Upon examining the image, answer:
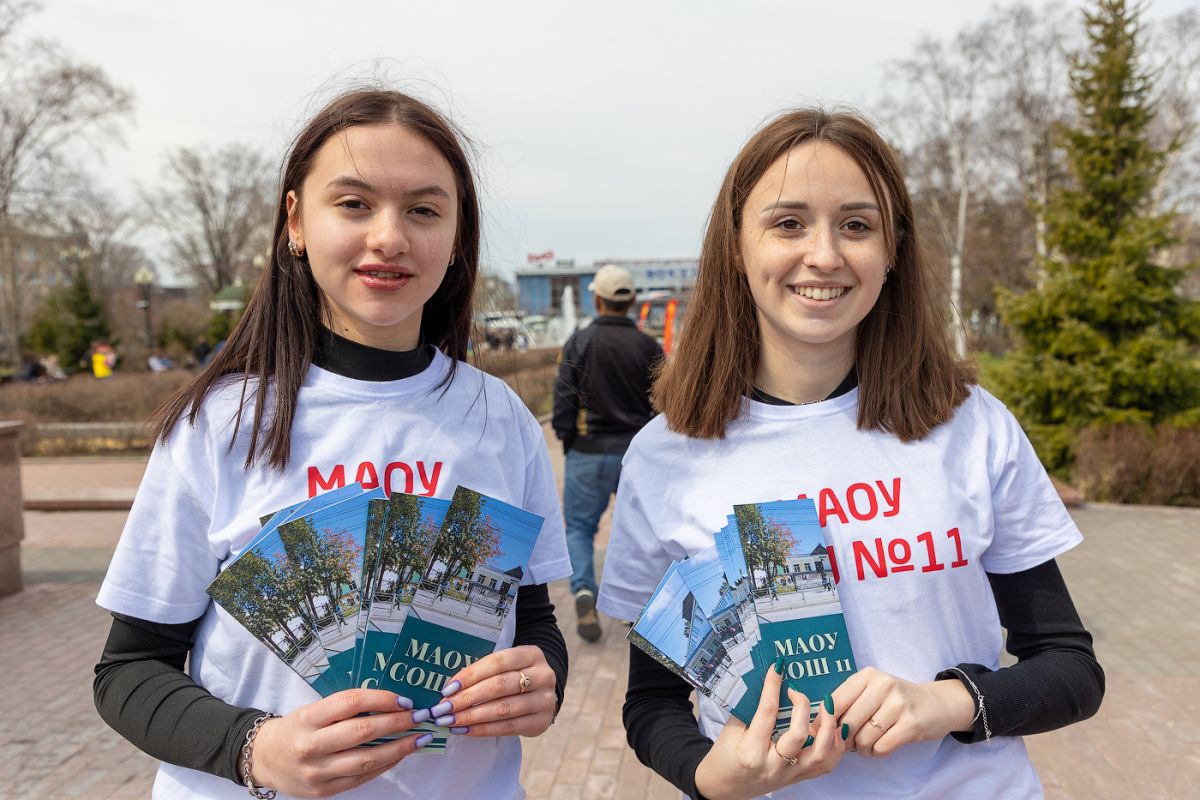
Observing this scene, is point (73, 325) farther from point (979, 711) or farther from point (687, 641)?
point (979, 711)

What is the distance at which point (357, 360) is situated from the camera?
1594 millimetres

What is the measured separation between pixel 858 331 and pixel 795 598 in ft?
2.00

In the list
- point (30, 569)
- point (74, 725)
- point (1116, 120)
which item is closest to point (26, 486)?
point (30, 569)

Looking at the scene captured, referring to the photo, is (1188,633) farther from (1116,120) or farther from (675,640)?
(1116,120)

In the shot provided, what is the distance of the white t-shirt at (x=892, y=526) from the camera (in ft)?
4.75

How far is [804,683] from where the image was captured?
1.30 m

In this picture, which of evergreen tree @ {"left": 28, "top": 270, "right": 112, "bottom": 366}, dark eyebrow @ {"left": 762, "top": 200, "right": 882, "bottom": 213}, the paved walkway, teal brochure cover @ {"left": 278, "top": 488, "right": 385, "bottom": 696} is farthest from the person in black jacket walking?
evergreen tree @ {"left": 28, "top": 270, "right": 112, "bottom": 366}

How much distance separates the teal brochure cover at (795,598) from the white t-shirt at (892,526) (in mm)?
119

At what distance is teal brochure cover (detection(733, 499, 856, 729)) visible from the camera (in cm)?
130

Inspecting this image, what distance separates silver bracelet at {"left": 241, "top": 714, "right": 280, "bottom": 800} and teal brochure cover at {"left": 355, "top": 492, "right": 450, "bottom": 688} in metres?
0.18

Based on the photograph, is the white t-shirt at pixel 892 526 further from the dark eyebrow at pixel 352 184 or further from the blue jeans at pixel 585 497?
the blue jeans at pixel 585 497

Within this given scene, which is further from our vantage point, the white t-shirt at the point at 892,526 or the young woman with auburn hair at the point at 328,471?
the white t-shirt at the point at 892,526

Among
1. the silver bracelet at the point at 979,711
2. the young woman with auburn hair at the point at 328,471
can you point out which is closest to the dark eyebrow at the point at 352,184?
the young woman with auburn hair at the point at 328,471

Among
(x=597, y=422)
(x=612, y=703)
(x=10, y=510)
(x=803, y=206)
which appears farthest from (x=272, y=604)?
(x=10, y=510)
